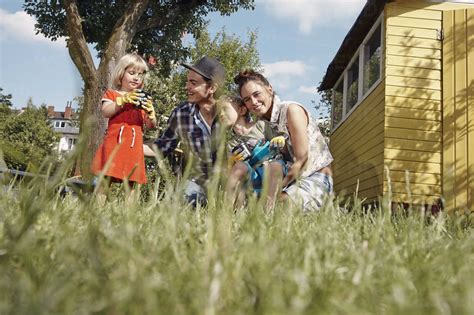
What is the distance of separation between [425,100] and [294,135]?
16.1 feet

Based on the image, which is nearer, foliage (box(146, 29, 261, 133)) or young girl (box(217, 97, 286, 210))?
young girl (box(217, 97, 286, 210))

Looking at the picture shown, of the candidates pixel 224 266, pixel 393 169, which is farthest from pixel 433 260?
pixel 393 169

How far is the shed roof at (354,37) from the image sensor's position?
341 inches

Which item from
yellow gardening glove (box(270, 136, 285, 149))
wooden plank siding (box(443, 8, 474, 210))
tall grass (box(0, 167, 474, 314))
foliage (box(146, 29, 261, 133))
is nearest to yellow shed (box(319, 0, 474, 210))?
wooden plank siding (box(443, 8, 474, 210))

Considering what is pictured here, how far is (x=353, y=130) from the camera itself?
10633 mm

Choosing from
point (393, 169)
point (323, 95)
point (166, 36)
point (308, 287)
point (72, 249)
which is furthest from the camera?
point (323, 95)

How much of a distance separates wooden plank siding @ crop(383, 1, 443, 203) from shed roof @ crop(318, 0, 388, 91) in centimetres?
45

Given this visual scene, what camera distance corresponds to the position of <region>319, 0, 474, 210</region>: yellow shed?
7625 millimetres

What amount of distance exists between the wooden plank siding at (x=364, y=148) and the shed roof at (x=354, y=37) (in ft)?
4.37

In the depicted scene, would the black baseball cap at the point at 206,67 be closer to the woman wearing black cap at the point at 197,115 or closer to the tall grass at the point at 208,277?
the woman wearing black cap at the point at 197,115

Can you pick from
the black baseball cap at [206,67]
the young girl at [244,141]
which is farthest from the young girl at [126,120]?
the young girl at [244,141]

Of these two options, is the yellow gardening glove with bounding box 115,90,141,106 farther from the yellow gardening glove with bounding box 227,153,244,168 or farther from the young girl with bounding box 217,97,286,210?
the yellow gardening glove with bounding box 227,153,244,168

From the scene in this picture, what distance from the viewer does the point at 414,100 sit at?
8.04 meters

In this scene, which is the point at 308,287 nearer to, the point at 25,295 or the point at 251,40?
the point at 25,295
